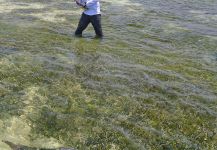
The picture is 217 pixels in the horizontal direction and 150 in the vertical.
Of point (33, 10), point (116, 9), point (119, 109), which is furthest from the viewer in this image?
point (116, 9)

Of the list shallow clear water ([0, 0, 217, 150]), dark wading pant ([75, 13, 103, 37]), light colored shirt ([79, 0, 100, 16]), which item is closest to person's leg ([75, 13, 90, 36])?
dark wading pant ([75, 13, 103, 37])

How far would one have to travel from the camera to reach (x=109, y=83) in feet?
33.2

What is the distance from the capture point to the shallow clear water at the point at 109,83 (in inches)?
304

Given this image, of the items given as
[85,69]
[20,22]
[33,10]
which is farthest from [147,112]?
[33,10]

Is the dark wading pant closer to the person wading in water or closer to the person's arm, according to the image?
the person wading in water

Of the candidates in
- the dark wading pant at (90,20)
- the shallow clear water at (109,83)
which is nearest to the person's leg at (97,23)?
the dark wading pant at (90,20)

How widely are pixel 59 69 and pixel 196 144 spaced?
183 inches

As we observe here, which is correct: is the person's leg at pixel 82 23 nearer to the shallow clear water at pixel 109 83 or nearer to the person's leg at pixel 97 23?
the person's leg at pixel 97 23

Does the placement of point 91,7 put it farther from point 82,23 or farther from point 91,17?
point 82,23

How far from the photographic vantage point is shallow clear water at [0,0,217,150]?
7.73 metres

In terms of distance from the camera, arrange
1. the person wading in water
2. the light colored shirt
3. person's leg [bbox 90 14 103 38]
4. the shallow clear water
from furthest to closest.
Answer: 1. person's leg [bbox 90 14 103 38]
2. the person wading in water
3. the light colored shirt
4. the shallow clear water

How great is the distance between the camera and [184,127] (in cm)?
816

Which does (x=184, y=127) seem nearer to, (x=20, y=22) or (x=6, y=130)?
(x=6, y=130)

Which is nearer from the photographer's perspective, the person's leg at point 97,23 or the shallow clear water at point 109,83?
the shallow clear water at point 109,83
